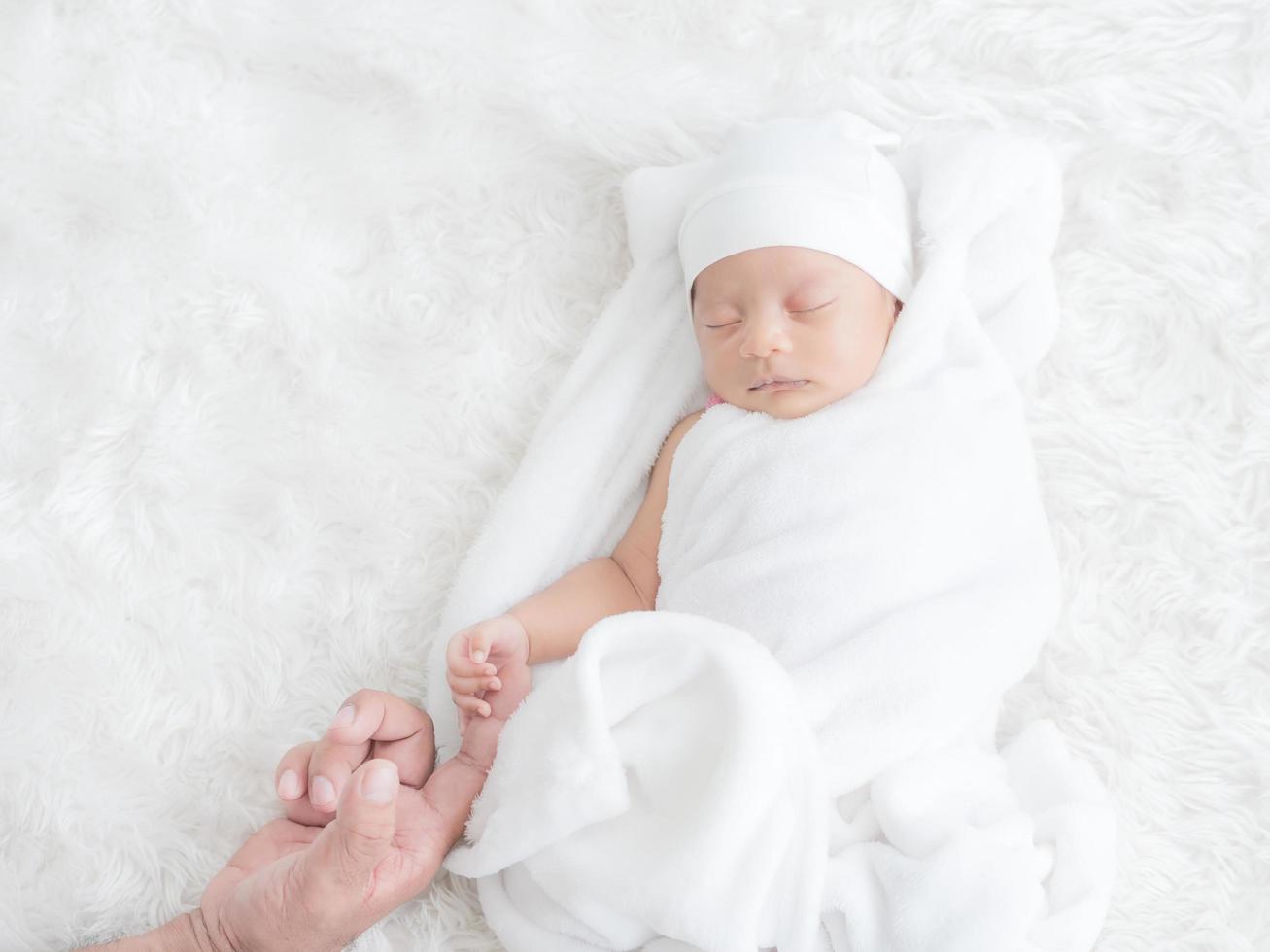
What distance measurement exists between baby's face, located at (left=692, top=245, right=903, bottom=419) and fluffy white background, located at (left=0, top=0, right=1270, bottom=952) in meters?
0.29

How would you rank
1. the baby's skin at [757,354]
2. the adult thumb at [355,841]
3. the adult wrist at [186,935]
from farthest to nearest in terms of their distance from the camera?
the baby's skin at [757,354] < the adult wrist at [186,935] < the adult thumb at [355,841]

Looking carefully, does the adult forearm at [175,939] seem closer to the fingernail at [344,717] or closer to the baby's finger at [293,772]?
the baby's finger at [293,772]

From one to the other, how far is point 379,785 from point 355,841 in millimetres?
73

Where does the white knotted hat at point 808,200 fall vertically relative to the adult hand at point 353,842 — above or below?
above

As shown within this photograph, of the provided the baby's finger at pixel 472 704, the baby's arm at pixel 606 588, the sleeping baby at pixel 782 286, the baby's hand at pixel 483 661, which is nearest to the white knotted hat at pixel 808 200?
the sleeping baby at pixel 782 286

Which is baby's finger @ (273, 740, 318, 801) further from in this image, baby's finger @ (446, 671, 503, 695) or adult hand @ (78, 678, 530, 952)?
baby's finger @ (446, 671, 503, 695)

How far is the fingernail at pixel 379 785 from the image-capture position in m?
1.31

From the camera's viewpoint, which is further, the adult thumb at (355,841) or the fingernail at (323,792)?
the fingernail at (323,792)

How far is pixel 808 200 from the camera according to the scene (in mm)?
1642

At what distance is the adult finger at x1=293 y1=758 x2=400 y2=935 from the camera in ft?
4.28

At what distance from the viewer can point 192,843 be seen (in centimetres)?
160

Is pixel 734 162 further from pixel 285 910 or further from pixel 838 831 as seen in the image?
pixel 285 910

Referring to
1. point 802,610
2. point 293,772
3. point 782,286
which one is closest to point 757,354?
point 782,286

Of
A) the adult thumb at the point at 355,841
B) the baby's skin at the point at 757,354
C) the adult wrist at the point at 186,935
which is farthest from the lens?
the baby's skin at the point at 757,354
